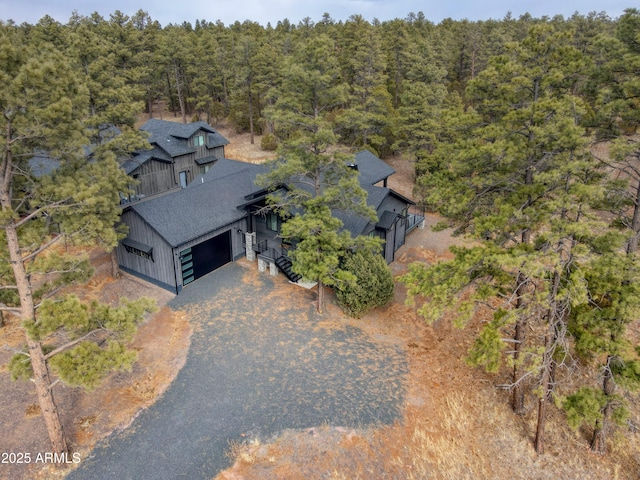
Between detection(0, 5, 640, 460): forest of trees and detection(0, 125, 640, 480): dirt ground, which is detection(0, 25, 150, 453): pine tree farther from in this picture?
detection(0, 125, 640, 480): dirt ground

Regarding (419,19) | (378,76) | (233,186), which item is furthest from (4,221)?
(419,19)

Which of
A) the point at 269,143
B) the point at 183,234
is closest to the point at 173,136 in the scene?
the point at 269,143

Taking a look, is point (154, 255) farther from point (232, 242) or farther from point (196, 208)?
point (232, 242)

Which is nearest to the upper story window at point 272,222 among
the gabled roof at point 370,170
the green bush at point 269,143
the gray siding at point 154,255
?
the gray siding at point 154,255

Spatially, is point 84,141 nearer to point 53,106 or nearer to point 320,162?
point 53,106

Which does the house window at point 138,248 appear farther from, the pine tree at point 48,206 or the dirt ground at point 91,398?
the pine tree at point 48,206
